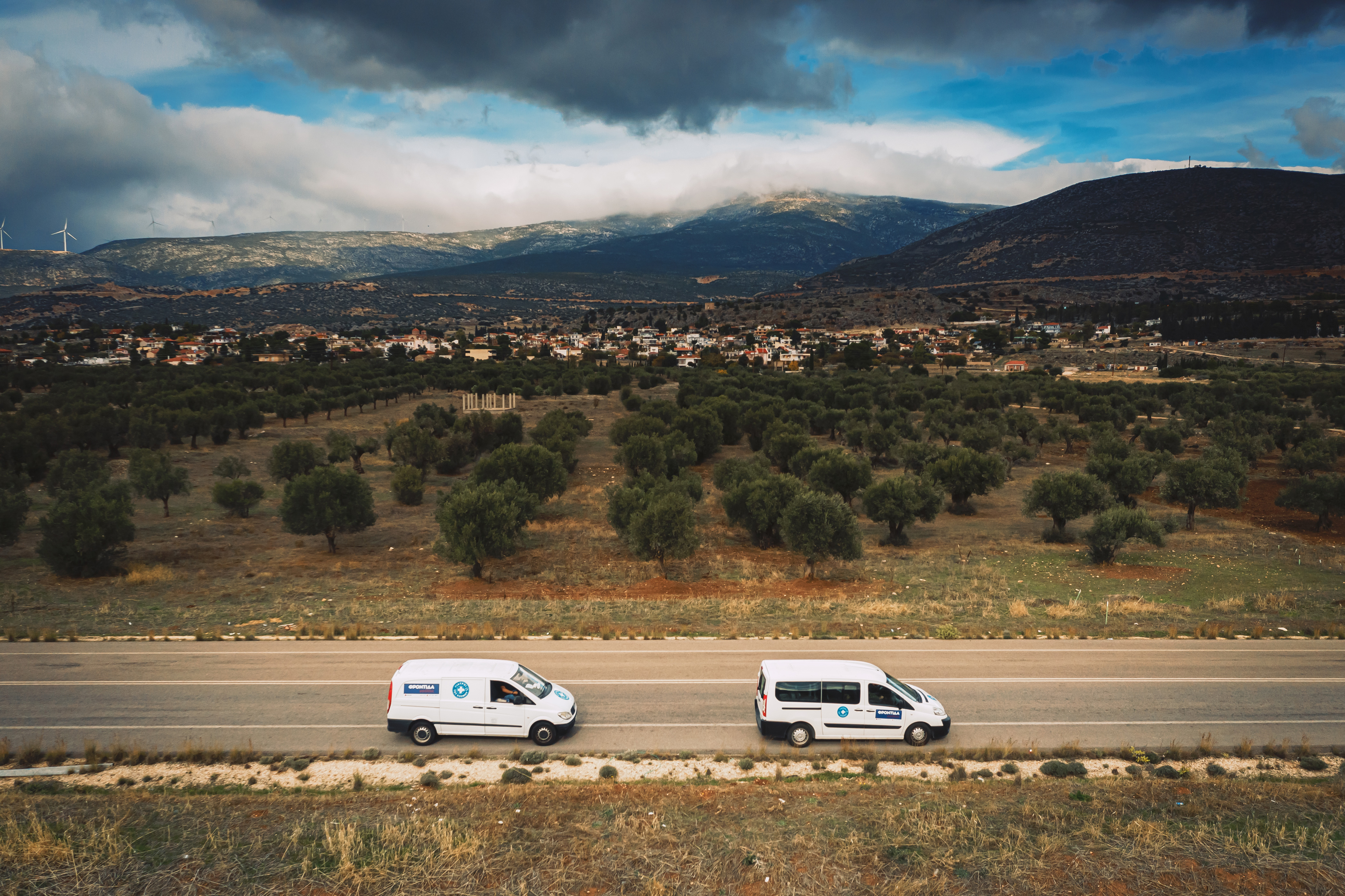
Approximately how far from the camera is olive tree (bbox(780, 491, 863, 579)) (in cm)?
3164

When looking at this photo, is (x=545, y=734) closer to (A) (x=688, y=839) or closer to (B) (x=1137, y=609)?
(A) (x=688, y=839)

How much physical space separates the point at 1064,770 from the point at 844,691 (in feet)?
14.9

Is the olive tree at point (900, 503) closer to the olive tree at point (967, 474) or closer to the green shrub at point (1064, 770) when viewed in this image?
the olive tree at point (967, 474)

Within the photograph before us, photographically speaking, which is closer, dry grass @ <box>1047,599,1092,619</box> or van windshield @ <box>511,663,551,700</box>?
van windshield @ <box>511,663,551,700</box>

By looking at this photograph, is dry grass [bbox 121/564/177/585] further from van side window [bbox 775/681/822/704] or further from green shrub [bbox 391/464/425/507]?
van side window [bbox 775/681/822/704]

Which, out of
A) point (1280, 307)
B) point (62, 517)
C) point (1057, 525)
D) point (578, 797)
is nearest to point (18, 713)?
point (578, 797)

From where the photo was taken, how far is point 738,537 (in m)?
40.3

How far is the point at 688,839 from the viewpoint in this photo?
1218 centimetres

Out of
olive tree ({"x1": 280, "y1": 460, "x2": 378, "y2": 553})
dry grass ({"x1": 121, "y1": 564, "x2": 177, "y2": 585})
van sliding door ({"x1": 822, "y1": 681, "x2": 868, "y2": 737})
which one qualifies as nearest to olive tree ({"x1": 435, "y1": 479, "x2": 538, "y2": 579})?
olive tree ({"x1": 280, "y1": 460, "x2": 378, "y2": 553})

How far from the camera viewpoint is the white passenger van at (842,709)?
52.0 ft

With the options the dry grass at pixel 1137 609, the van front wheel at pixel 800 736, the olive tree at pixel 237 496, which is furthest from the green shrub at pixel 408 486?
the dry grass at pixel 1137 609

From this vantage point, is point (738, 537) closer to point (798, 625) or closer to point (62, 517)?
point (798, 625)

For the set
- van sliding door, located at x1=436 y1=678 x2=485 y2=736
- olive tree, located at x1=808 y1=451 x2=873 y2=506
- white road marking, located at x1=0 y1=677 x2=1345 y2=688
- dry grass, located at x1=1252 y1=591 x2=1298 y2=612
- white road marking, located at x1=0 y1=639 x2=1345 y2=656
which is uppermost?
olive tree, located at x1=808 y1=451 x2=873 y2=506

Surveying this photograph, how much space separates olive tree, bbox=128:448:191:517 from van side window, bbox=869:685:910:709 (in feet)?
139
